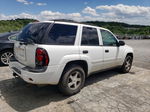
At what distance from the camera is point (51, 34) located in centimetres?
317

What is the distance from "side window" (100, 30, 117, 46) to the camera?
4.51m

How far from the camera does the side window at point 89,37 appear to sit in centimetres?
386

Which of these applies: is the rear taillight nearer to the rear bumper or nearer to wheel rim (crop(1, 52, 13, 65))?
the rear bumper

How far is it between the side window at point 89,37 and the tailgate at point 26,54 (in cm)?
129

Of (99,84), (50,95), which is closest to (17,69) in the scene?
(50,95)

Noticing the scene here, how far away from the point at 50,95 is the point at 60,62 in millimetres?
1018

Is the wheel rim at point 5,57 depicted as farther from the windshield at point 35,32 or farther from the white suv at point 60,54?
the windshield at point 35,32

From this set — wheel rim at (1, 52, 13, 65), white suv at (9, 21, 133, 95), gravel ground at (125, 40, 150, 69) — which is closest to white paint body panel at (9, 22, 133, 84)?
white suv at (9, 21, 133, 95)

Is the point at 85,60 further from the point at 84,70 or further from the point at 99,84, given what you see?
the point at 99,84

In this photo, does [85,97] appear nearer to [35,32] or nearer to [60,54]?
[60,54]

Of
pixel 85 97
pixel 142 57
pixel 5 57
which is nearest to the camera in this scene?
pixel 85 97

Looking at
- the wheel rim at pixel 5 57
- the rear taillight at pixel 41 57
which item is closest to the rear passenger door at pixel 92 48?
the rear taillight at pixel 41 57

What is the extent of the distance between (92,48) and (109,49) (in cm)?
87

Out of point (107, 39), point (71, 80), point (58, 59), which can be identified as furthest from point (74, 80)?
point (107, 39)
